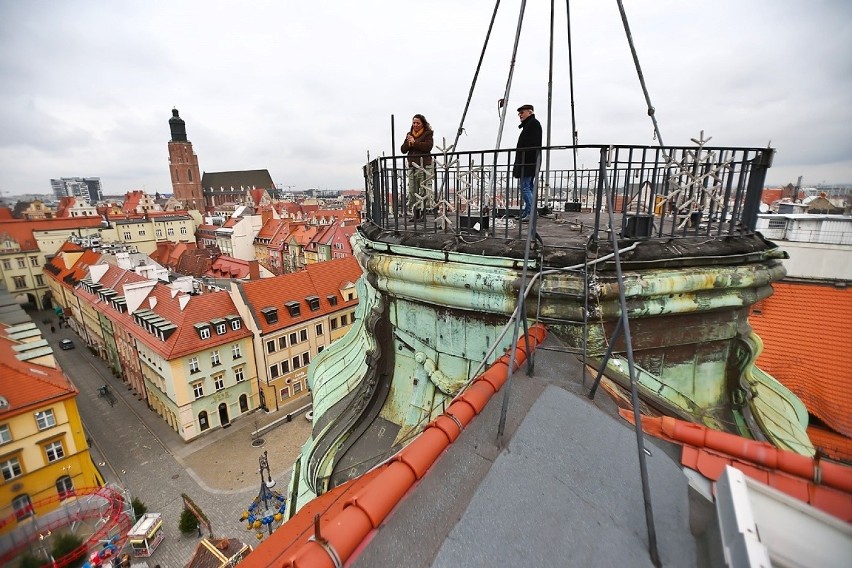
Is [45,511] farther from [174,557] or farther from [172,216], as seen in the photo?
[172,216]

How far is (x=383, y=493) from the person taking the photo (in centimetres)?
201

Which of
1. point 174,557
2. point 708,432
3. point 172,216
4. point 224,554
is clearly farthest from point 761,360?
point 172,216

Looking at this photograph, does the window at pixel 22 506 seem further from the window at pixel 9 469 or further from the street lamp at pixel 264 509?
the street lamp at pixel 264 509

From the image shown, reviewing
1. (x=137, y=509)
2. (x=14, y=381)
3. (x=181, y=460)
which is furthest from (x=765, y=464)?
(x=181, y=460)

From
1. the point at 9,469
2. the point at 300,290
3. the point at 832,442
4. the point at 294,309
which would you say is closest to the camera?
the point at 9,469

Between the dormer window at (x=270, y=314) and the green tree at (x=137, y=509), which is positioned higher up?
the dormer window at (x=270, y=314)

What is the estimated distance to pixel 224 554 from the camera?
597 inches

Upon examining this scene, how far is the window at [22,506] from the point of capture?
226 cm

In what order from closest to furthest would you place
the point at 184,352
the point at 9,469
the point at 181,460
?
the point at 9,469 → the point at 181,460 → the point at 184,352

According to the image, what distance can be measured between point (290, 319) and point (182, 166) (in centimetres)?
8945

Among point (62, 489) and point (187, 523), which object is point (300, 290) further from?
point (62, 489)

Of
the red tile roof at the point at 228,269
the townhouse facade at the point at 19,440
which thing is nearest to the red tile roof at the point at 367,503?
the townhouse facade at the point at 19,440

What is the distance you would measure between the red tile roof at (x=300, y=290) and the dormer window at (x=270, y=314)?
18 centimetres

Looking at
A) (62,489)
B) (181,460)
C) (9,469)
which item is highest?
(9,469)
